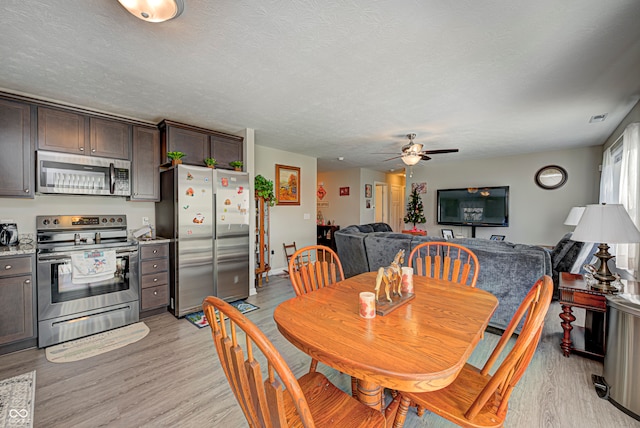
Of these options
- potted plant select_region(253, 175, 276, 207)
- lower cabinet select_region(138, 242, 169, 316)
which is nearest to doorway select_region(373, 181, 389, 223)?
potted plant select_region(253, 175, 276, 207)

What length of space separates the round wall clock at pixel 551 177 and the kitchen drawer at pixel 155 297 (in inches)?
277

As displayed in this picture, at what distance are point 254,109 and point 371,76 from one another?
1421 mm

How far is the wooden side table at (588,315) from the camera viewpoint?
86.3 inches

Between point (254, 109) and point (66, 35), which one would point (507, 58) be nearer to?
point (254, 109)

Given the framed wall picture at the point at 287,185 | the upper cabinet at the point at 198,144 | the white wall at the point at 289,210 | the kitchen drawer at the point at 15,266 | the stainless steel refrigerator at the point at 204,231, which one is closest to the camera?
the kitchen drawer at the point at 15,266

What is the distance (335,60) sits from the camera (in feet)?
6.73

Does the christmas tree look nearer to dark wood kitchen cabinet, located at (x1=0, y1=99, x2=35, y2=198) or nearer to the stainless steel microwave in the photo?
the stainless steel microwave

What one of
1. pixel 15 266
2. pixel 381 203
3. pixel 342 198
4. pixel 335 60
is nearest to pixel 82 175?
pixel 15 266

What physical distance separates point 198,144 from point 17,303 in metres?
2.37

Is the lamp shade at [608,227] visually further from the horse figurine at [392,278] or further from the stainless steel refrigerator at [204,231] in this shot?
the stainless steel refrigerator at [204,231]

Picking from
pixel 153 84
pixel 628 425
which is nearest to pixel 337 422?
pixel 628 425

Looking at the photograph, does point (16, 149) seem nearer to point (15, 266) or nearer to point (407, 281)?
point (15, 266)

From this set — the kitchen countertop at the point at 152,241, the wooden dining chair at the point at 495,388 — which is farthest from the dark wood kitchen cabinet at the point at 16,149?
the wooden dining chair at the point at 495,388

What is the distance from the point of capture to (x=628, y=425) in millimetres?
1623
